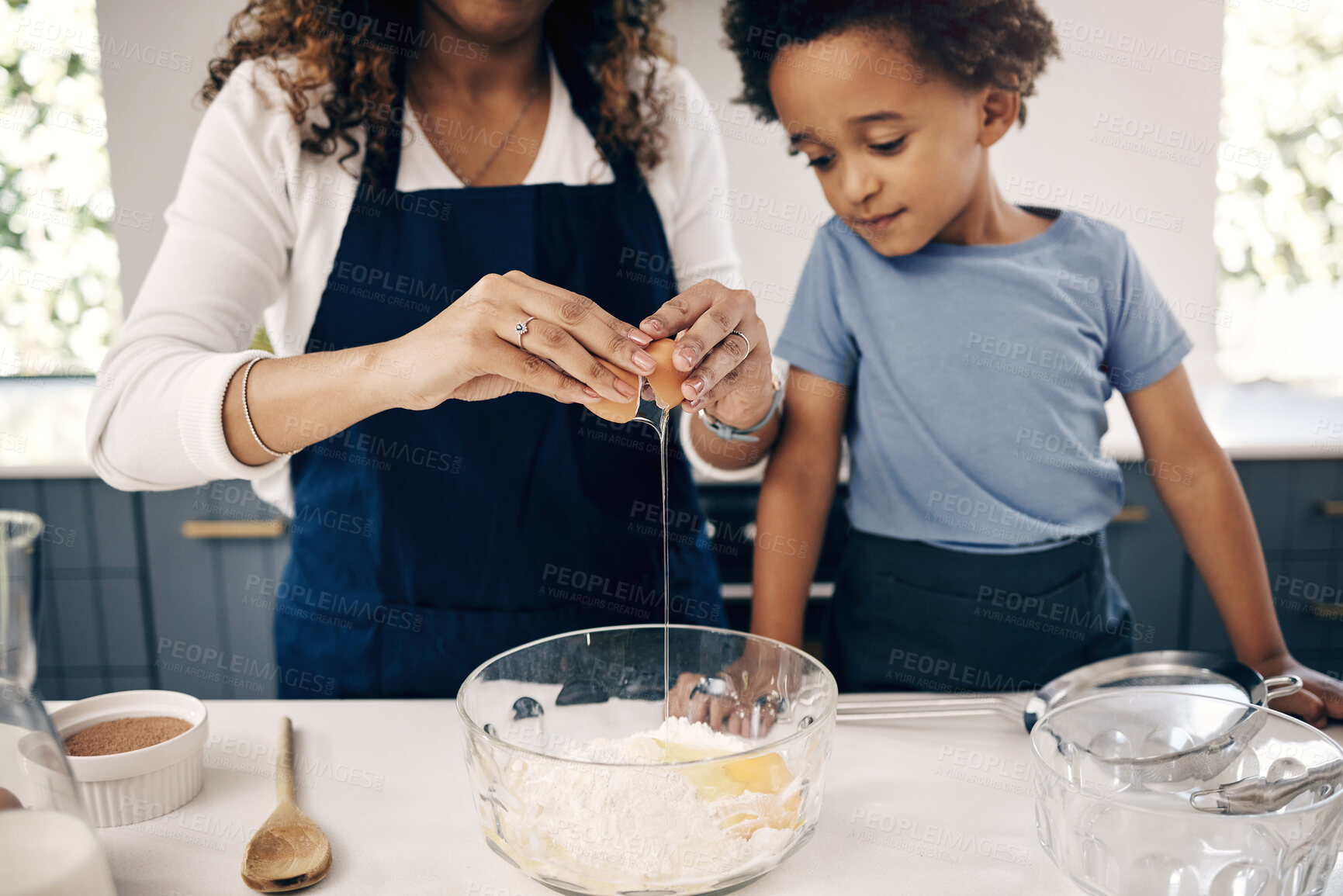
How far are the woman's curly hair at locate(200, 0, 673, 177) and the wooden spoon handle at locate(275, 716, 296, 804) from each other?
667mm

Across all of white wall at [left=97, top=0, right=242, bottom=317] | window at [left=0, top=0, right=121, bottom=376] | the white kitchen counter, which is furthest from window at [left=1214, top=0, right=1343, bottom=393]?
window at [left=0, top=0, right=121, bottom=376]

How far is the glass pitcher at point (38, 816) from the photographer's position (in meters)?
0.44

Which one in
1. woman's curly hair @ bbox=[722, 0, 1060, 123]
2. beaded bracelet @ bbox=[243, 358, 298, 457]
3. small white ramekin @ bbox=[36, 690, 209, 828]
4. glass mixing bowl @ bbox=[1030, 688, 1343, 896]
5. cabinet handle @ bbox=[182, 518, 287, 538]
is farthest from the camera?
cabinet handle @ bbox=[182, 518, 287, 538]

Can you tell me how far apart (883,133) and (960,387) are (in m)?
0.33

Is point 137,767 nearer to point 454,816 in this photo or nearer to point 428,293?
point 454,816

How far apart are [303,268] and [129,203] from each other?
398mm

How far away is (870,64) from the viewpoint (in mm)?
1077

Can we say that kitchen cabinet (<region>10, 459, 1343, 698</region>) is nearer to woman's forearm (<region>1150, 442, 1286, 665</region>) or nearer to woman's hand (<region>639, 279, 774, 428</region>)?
woman's forearm (<region>1150, 442, 1286, 665</region>)

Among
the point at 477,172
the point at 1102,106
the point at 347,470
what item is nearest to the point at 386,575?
the point at 347,470

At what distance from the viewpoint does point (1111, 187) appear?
1.21 metres

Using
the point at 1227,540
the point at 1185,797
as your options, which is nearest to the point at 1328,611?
the point at 1227,540

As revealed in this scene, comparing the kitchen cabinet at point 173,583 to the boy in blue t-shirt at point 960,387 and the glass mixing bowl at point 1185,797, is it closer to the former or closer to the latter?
the boy in blue t-shirt at point 960,387

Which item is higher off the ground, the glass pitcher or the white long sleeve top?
the white long sleeve top

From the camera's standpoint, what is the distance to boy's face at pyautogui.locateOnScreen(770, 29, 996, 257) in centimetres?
108
